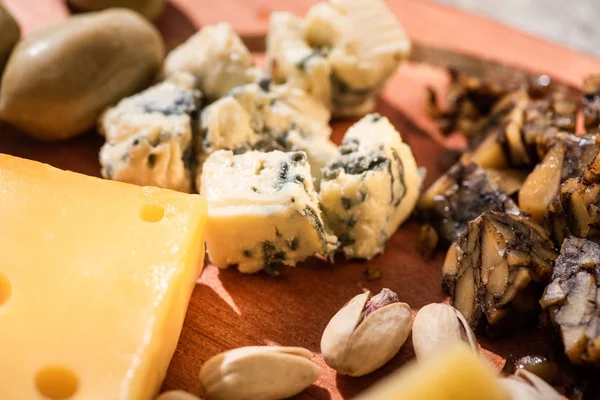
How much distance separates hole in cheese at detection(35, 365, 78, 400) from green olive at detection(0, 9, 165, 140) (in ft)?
2.56

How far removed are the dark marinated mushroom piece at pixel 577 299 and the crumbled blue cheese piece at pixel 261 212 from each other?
19.2 inches

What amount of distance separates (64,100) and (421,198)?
945 mm

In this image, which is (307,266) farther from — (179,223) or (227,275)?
(179,223)

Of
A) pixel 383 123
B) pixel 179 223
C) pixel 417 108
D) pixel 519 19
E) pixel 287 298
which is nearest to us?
pixel 179 223

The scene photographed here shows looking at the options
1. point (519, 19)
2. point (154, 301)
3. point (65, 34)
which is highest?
point (65, 34)

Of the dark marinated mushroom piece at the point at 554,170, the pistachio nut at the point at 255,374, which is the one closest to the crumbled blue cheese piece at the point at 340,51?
the dark marinated mushroom piece at the point at 554,170

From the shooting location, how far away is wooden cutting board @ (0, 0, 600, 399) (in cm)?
134

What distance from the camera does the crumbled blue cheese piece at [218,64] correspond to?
68.8 inches

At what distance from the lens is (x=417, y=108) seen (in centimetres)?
204

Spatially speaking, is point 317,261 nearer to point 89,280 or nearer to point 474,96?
point 89,280

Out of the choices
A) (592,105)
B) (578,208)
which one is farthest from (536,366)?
(592,105)

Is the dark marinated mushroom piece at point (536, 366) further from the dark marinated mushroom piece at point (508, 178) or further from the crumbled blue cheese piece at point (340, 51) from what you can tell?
the crumbled blue cheese piece at point (340, 51)

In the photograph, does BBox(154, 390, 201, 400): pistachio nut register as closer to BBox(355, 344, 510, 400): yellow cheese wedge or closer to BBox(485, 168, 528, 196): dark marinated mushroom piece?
BBox(355, 344, 510, 400): yellow cheese wedge

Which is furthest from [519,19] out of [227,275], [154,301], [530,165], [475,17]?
[154,301]
